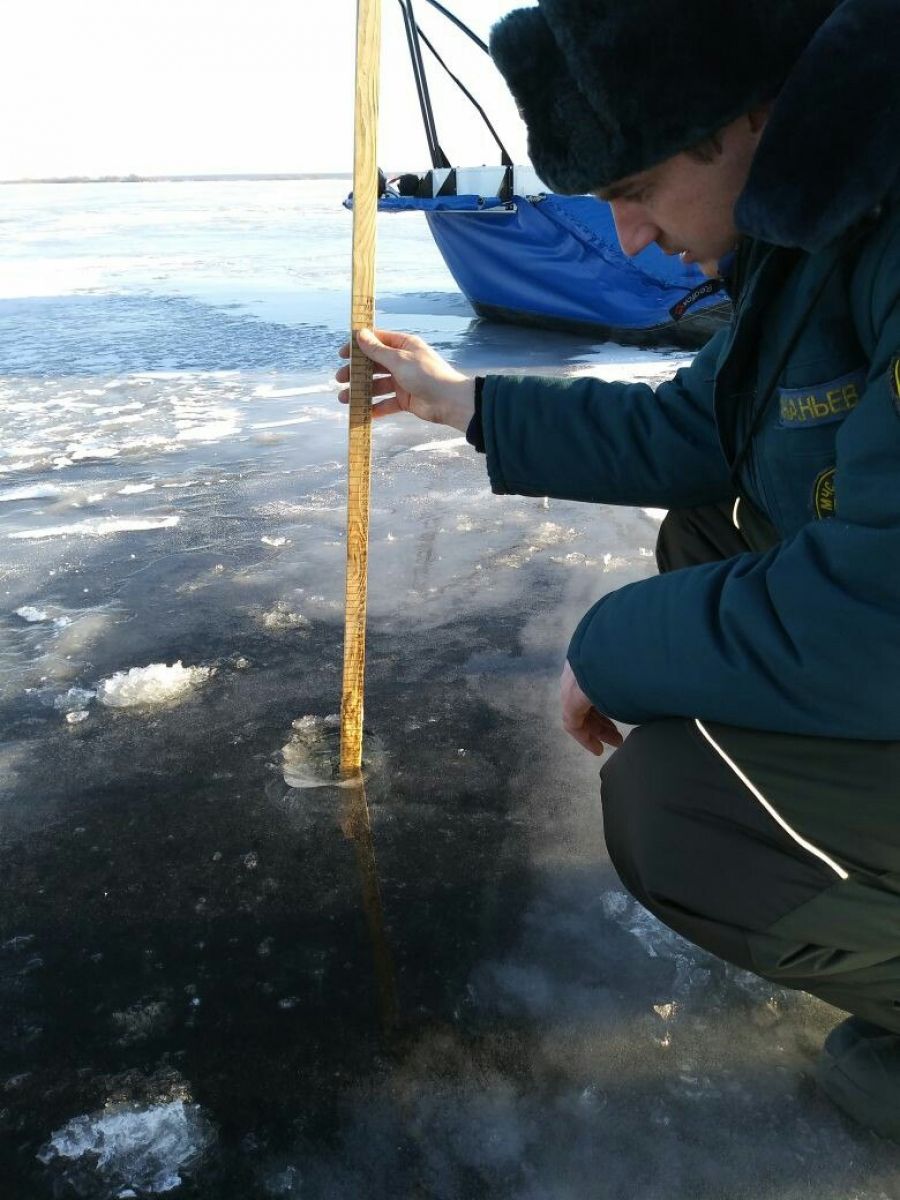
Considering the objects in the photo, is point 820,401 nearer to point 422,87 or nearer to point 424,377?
point 424,377

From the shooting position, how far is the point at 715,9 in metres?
1.16

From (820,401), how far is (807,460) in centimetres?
9

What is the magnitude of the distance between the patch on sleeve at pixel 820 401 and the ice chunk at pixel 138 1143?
3.92ft

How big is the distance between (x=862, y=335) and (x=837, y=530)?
9.8 inches

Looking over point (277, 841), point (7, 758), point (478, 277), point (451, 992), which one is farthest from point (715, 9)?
point (478, 277)

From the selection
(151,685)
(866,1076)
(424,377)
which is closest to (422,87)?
(151,685)

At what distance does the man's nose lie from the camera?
1.40 meters

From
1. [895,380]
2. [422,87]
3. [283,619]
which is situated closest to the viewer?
[895,380]

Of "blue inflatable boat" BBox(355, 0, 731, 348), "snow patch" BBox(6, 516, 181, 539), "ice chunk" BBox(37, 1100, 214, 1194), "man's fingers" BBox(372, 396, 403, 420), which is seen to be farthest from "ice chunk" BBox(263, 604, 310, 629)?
"blue inflatable boat" BBox(355, 0, 731, 348)

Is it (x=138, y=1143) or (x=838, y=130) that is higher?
(x=838, y=130)

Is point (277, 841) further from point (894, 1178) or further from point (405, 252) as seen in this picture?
point (405, 252)

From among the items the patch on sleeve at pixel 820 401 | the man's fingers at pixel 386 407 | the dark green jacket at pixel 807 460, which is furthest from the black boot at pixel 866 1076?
the man's fingers at pixel 386 407

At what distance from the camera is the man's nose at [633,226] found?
140cm

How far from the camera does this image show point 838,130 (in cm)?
110
